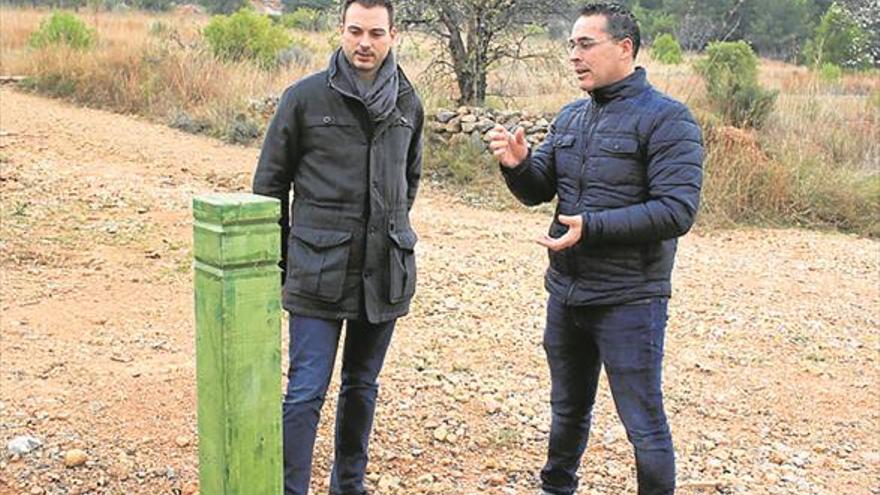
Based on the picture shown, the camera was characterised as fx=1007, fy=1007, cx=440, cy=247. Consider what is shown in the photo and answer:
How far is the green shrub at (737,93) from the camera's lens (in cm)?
1084

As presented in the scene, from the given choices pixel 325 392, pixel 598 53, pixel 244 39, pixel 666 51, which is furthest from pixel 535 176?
pixel 666 51

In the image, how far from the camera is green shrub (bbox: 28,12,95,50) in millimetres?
14430

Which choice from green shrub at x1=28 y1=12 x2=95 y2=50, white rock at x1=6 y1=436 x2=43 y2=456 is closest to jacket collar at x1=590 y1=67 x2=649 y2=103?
white rock at x1=6 y1=436 x2=43 y2=456

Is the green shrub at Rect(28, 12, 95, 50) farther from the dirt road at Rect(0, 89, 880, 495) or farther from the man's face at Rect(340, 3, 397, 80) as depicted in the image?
the man's face at Rect(340, 3, 397, 80)

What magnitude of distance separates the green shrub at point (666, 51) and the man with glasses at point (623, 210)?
14228 millimetres

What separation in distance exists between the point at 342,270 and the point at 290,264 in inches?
6.4

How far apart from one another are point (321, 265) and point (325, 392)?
372mm

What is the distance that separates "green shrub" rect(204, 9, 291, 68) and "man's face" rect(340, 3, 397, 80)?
11663mm

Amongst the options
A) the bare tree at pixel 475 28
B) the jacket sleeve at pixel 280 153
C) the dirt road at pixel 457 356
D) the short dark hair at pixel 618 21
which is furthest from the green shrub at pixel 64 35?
the short dark hair at pixel 618 21

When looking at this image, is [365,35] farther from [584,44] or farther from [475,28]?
[475,28]

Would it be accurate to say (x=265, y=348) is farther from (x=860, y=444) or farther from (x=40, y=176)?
(x=40, y=176)

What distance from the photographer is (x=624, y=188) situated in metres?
2.86

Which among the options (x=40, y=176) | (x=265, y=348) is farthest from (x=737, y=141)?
(x=265, y=348)

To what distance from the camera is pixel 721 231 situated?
8680mm
